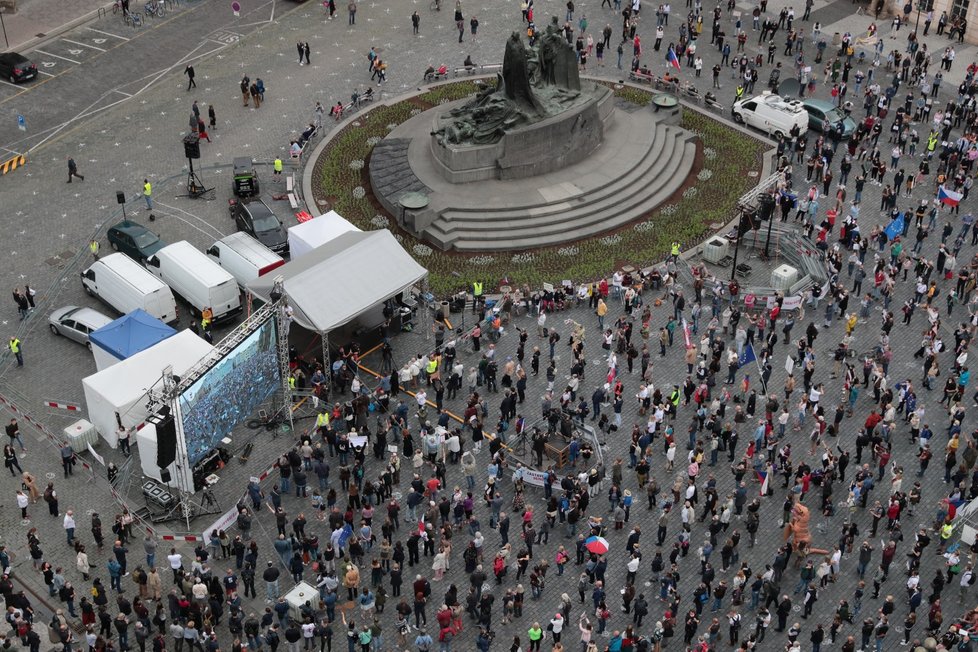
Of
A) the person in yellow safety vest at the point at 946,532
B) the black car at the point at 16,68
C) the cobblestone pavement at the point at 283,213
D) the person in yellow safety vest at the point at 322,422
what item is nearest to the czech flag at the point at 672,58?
the cobblestone pavement at the point at 283,213

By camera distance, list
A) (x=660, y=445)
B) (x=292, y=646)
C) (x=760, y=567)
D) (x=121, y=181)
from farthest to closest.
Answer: (x=121, y=181) < (x=660, y=445) < (x=760, y=567) < (x=292, y=646)

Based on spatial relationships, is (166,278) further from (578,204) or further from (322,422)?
(578,204)

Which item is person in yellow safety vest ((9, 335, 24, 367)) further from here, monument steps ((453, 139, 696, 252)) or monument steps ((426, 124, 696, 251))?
monument steps ((453, 139, 696, 252))

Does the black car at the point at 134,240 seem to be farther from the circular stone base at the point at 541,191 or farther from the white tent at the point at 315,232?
the circular stone base at the point at 541,191

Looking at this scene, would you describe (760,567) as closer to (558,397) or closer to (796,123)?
(558,397)

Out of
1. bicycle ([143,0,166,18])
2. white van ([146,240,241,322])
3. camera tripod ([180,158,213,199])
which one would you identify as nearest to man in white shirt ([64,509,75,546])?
white van ([146,240,241,322])

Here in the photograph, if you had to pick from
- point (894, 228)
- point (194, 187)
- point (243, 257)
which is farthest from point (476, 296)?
point (894, 228)

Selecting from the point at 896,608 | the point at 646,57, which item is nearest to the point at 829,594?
the point at 896,608
